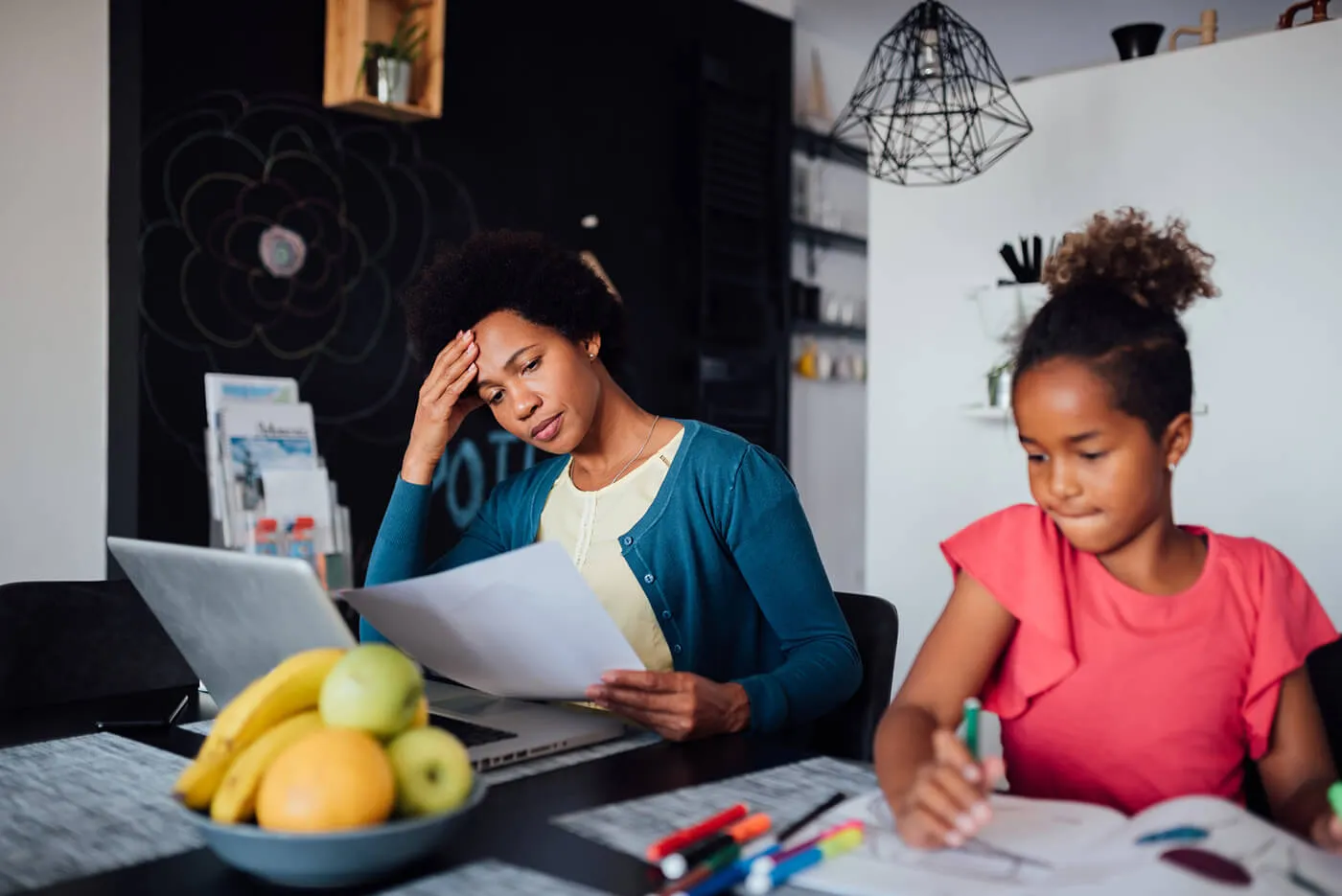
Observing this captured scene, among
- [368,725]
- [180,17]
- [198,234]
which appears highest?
[180,17]

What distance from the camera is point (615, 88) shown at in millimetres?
4363

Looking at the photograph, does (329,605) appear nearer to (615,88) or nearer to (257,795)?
(257,795)

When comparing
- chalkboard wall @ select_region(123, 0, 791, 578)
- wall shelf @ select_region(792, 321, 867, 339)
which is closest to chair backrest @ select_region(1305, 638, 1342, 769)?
chalkboard wall @ select_region(123, 0, 791, 578)

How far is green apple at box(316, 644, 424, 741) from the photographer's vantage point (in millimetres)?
815

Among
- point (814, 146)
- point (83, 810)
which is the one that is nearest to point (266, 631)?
point (83, 810)

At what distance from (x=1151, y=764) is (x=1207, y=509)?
2.08 metres

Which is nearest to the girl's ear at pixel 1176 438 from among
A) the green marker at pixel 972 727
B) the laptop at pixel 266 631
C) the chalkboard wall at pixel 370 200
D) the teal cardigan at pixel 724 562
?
the green marker at pixel 972 727

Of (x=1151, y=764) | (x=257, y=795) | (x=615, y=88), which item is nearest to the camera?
(x=257, y=795)

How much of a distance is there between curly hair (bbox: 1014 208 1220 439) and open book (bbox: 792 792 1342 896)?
1.25 feet

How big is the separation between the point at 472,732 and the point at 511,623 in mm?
115

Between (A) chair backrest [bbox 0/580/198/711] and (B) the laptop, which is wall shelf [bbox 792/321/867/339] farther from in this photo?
(B) the laptop

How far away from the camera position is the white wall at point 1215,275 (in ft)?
9.45

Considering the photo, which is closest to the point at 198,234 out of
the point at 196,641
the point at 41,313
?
the point at 41,313

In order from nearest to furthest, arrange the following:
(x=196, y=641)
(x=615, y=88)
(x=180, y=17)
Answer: (x=196, y=641) → (x=180, y=17) → (x=615, y=88)
